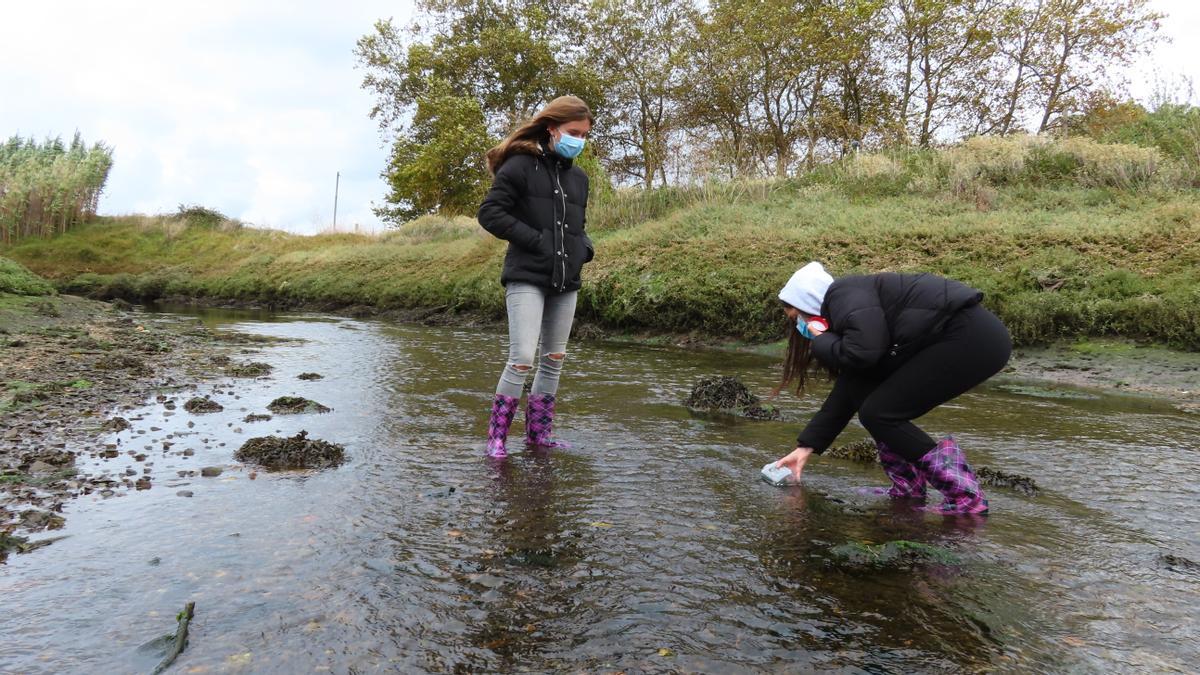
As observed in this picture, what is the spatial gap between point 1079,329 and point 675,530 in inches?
349

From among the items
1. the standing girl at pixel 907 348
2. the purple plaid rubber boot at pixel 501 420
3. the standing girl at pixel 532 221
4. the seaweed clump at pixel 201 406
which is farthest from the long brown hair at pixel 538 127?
the seaweed clump at pixel 201 406

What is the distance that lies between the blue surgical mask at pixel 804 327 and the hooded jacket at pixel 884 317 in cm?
10

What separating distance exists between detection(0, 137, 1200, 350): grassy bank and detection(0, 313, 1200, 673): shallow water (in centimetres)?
461

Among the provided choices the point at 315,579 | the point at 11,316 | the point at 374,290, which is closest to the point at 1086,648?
the point at 315,579

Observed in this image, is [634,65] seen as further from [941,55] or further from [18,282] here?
[18,282]

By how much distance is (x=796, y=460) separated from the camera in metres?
4.39

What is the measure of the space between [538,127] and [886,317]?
277cm

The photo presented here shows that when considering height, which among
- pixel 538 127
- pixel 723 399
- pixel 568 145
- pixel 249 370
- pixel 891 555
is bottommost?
pixel 891 555

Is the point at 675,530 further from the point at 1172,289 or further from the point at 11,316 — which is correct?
the point at 11,316

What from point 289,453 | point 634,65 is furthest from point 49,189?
point 289,453

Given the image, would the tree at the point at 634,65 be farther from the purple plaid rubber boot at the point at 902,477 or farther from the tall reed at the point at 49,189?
the purple plaid rubber boot at the point at 902,477

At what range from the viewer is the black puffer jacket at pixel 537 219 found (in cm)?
498

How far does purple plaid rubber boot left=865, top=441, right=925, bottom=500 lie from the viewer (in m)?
4.28

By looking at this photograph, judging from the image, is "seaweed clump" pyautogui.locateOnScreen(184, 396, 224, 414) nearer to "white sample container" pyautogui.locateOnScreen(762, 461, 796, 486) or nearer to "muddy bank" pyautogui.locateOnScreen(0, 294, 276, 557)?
"muddy bank" pyautogui.locateOnScreen(0, 294, 276, 557)
